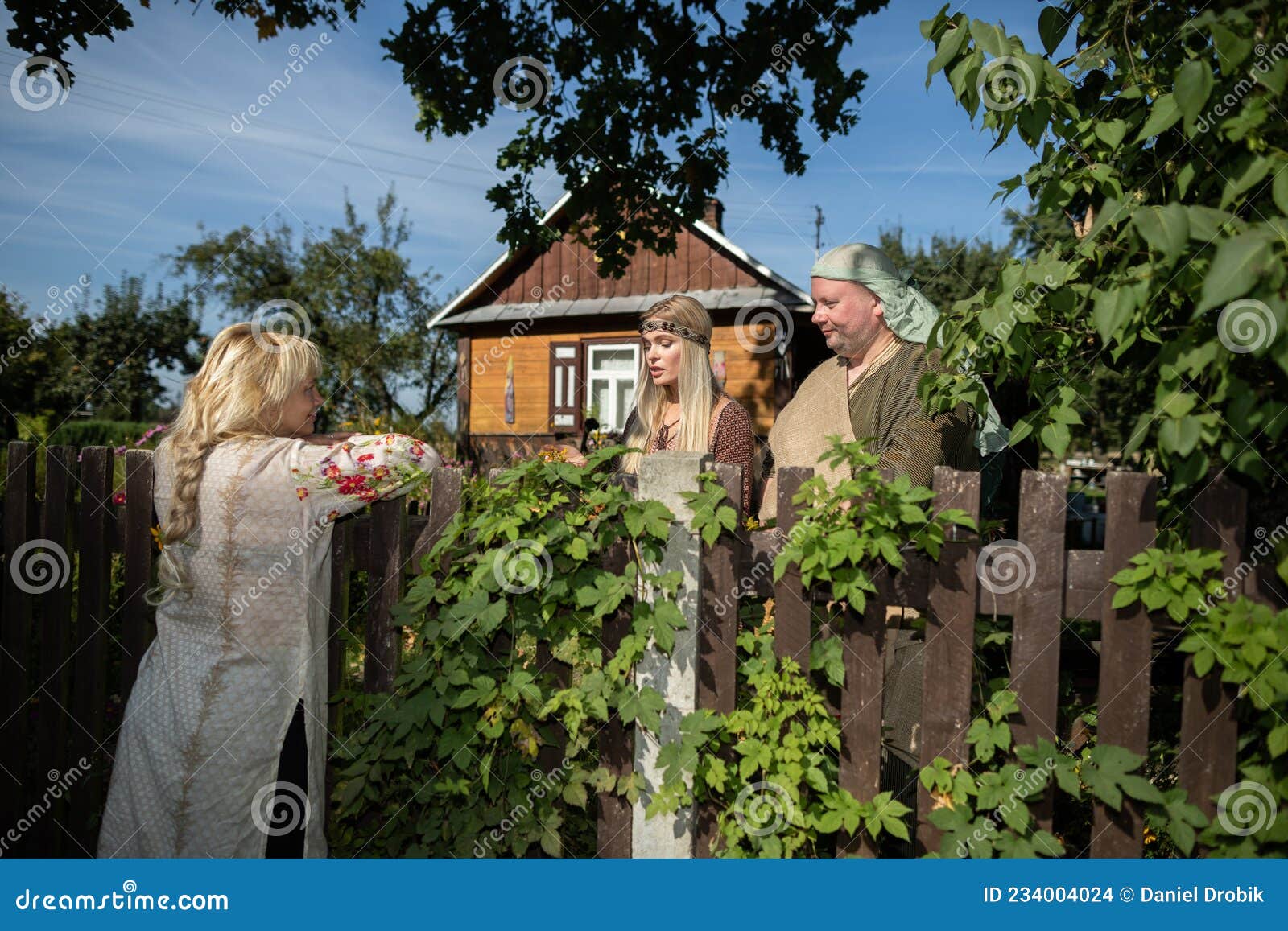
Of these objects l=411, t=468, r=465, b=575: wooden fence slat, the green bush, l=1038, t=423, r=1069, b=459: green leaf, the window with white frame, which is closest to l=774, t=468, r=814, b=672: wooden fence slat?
l=1038, t=423, r=1069, b=459: green leaf

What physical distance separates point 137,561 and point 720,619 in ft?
7.46

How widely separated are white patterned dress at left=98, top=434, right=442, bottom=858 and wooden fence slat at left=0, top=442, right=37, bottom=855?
1.15 metres

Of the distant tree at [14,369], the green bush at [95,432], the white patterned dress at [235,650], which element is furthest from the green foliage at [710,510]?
the green bush at [95,432]

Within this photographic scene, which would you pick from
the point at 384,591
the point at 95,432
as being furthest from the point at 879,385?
the point at 95,432

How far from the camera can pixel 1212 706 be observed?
2.39 m

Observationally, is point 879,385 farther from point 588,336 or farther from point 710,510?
point 588,336

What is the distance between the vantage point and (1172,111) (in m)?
2.07

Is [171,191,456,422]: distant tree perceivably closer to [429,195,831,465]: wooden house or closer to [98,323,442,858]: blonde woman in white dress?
[429,195,831,465]: wooden house

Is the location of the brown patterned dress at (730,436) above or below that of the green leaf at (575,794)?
above

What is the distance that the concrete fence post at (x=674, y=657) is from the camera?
104 inches

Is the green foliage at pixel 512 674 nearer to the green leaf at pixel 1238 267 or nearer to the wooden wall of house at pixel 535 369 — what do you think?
the green leaf at pixel 1238 267

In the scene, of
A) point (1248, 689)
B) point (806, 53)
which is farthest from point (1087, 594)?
point (806, 53)

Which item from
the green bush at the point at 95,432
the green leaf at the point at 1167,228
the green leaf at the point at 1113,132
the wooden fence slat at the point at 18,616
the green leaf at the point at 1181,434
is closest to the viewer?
the green leaf at the point at 1167,228

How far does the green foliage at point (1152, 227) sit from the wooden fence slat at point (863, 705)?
28.0 inches
